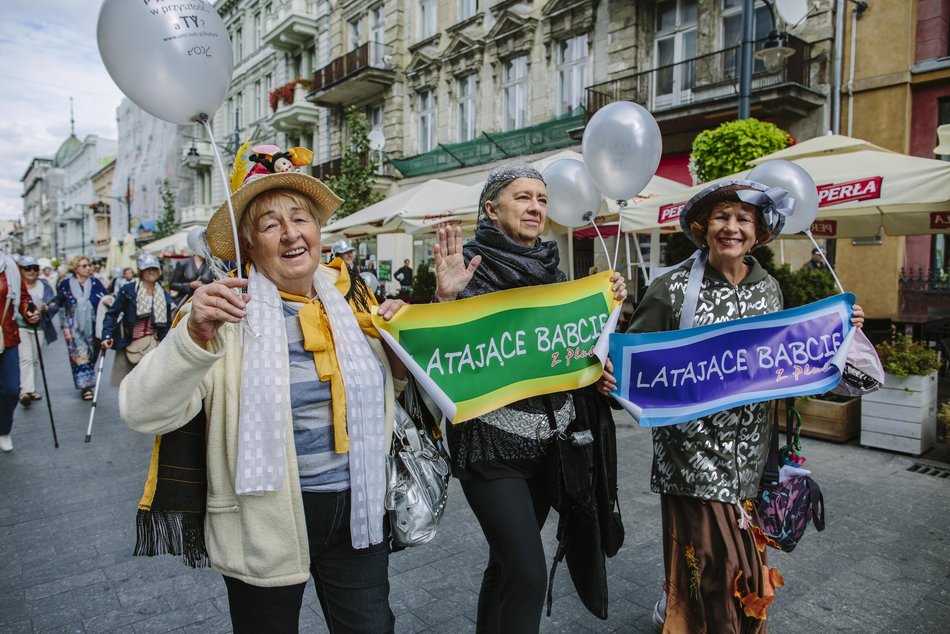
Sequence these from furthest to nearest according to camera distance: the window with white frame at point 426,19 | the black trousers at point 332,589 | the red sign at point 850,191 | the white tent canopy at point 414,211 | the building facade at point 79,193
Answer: the building facade at point 79,193, the window with white frame at point 426,19, the white tent canopy at point 414,211, the red sign at point 850,191, the black trousers at point 332,589

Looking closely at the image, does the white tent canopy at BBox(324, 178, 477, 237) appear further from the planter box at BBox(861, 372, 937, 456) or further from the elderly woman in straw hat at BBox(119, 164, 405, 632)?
the elderly woman in straw hat at BBox(119, 164, 405, 632)

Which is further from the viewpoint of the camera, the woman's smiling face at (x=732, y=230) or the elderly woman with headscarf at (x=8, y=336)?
the elderly woman with headscarf at (x=8, y=336)

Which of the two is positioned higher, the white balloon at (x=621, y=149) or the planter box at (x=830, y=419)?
the white balloon at (x=621, y=149)

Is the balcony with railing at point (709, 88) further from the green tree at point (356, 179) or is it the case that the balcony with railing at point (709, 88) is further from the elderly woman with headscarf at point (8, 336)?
the elderly woman with headscarf at point (8, 336)

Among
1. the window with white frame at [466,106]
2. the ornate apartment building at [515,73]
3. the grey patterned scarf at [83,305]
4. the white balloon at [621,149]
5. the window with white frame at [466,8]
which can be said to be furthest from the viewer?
the window with white frame at [466,106]

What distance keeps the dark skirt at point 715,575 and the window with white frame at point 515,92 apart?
1703cm

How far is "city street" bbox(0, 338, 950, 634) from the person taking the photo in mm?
3033

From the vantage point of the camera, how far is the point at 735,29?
13422mm

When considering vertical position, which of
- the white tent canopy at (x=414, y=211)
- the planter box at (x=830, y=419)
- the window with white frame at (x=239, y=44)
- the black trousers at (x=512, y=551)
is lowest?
the planter box at (x=830, y=419)

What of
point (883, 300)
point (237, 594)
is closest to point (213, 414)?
point (237, 594)

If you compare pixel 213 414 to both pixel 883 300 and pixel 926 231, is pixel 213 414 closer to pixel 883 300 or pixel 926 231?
pixel 926 231

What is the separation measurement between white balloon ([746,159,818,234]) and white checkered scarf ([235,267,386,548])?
2478mm

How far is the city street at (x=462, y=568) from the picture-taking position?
3033 mm

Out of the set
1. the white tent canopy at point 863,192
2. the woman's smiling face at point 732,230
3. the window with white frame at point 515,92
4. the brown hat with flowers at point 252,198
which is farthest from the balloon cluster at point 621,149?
the window with white frame at point 515,92
